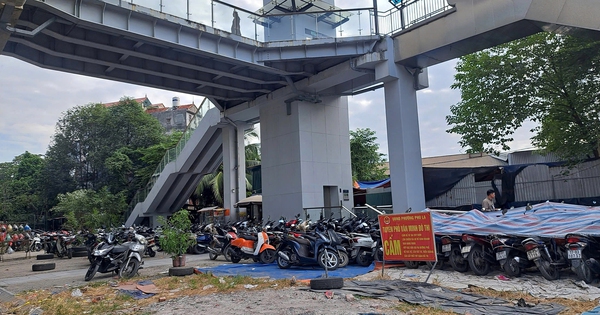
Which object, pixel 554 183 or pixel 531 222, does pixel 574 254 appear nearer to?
pixel 531 222

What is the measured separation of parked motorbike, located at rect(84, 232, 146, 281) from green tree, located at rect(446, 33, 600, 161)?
12385 millimetres

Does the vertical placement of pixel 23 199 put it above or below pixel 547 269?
above

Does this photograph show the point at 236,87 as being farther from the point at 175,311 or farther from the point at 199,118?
the point at 175,311

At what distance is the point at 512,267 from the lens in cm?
793

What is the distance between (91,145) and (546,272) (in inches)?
1499

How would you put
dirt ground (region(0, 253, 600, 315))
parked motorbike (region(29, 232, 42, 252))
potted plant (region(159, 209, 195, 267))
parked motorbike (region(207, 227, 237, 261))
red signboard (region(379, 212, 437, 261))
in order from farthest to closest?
parked motorbike (region(29, 232, 42, 252)) < parked motorbike (region(207, 227, 237, 261)) < potted plant (region(159, 209, 195, 267)) < red signboard (region(379, 212, 437, 261)) < dirt ground (region(0, 253, 600, 315))

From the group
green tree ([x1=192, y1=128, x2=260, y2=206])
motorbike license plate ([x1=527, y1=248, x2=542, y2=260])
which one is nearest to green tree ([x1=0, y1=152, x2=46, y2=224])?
green tree ([x1=192, y1=128, x2=260, y2=206])

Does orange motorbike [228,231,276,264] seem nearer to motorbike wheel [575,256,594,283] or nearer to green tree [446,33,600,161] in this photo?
motorbike wheel [575,256,594,283]

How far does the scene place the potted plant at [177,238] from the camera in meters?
Result: 10.0

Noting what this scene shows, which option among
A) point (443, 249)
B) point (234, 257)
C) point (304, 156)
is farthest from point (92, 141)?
point (443, 249)

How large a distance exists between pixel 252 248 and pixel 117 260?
3.27 metres

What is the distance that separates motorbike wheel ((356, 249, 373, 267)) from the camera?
10289 mm

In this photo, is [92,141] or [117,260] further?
[92,141]

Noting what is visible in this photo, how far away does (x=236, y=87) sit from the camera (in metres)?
20.5
